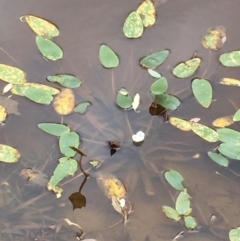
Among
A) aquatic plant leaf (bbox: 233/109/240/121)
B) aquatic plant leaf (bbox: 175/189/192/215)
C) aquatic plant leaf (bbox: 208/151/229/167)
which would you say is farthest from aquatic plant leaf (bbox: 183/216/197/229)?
aquatic plant leaf (bbox: 233/109/240/121)

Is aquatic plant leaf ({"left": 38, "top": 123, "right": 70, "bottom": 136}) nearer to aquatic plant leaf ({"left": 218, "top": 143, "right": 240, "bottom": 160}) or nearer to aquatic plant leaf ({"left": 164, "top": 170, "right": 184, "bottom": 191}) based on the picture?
→ aquatic plant leaf ({"left": 164, "top": 170, "right": 184, "bottom": 191})

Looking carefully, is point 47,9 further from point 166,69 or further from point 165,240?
point 165,240

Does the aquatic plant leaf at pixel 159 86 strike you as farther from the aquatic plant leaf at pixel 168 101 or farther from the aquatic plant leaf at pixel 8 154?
the aquatic plant leaf at pixel 8 154

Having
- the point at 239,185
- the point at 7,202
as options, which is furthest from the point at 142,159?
the point at 7,202

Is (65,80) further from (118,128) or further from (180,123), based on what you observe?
(180,123)

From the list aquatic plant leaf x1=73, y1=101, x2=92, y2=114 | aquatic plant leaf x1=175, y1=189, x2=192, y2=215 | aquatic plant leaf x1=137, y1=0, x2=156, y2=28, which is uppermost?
aquatic plant leaf x1=137, y1=0, x2=156, y2=28

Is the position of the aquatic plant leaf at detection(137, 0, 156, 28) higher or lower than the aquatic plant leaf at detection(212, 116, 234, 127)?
higher

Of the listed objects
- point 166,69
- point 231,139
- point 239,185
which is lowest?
point 239,185
